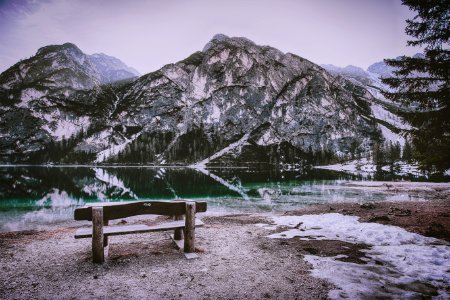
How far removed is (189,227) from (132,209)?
1.97 metres

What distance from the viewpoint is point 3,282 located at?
7152mm

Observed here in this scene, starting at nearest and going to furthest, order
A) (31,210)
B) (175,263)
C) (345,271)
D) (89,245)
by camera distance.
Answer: (345,271), (175,263), (89,245), (31,210)

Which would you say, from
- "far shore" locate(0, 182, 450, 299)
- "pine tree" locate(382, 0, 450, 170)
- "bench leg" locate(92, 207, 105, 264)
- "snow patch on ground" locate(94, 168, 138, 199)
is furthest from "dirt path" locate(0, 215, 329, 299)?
"snow patch on ground" locate(94, 168, 138, 199)

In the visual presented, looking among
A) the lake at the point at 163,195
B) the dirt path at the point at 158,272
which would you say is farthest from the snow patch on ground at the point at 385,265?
the lake at the point at 163,195

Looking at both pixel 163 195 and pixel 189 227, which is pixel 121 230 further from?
pixel 163 195

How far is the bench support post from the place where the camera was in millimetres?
9102

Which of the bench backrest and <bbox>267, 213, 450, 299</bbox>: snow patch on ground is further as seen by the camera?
the bench backrest

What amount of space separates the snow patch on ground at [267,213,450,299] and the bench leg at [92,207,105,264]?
619 cm

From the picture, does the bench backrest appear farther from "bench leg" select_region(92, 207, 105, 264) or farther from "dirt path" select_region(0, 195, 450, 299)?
"dirt path" select_region(0, 195, 450, 299)

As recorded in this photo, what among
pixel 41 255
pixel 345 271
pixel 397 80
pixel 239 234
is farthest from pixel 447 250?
pixel 41 255

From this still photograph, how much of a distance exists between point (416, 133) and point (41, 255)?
19.2 metres

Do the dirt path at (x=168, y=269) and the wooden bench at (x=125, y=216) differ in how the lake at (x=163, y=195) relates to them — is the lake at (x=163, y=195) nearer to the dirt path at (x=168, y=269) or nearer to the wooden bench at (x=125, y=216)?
the dirt path at (x=168, y=269)

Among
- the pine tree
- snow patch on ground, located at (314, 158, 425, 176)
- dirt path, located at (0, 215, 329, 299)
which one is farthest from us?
snow patch on ground, located at (314, 158, 425, 176)

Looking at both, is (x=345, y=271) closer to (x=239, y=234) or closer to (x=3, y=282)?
(x=239, y=234)
